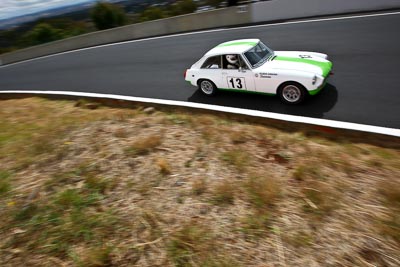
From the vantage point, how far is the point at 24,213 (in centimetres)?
406

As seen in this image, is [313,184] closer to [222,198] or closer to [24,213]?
[222,198]

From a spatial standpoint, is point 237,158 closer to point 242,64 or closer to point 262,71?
point 262,71

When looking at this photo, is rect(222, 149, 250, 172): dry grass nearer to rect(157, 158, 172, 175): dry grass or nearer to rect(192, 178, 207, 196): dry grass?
rect(192, 178, 207, 196): dry grass

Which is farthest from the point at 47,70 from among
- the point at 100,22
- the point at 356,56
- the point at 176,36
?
the point at 356,56

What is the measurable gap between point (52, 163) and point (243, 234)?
12.0 ft

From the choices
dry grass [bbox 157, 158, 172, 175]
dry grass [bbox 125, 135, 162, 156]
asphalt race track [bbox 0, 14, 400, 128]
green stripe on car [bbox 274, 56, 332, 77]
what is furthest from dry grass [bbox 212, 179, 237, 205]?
green stripe on car [bbox 274, 56, 332, 77]

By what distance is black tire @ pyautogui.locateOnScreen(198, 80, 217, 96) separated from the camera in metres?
7.79

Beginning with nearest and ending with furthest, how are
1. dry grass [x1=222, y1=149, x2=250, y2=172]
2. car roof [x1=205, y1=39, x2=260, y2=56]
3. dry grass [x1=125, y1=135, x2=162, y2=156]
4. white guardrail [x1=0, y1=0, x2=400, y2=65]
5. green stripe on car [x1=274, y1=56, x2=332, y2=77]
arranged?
dry grass [x1=222, y1=149, x2=250, y2=172], dry grass [x1=125, y1=135, x2=162, y2=156], green stripe on car [x1=274, y1=56, x2=332, y2=77], car roof [x1=205, y1=39, x2=260, y2=56], white guardrail [x1=0, y1=0, x2=400, y2=65]

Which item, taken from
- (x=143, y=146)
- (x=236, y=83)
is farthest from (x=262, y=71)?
(x=143, y=146)

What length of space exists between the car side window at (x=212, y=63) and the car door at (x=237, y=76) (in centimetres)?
16

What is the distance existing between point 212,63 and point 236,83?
889 millimetres

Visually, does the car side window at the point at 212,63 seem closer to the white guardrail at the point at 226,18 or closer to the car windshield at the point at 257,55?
the car windshield at the point at 257,55

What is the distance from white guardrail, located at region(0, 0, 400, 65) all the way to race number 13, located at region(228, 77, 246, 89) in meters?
9.27

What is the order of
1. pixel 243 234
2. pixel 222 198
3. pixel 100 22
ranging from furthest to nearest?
pixel 100 22, pixel 222 198, pixel 243 234
